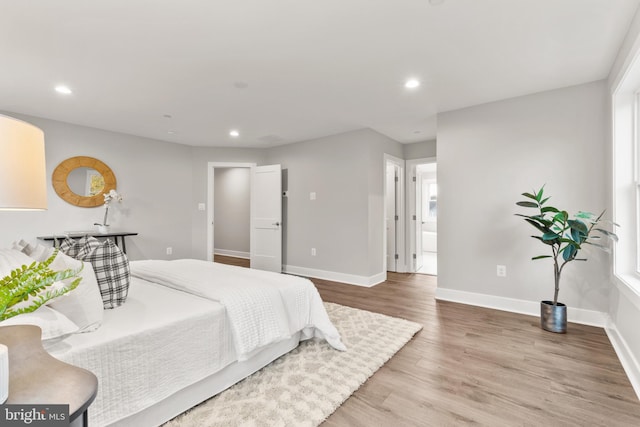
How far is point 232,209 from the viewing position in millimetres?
7586

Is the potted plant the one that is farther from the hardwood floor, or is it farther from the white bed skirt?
the white bed skirt

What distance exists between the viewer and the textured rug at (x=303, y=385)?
157 cm

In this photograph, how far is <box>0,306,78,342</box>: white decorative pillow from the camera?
1.16 meters

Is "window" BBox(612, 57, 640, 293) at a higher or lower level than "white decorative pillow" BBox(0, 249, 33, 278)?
higher

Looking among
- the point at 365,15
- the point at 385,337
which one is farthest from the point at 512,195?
the point at 365,15

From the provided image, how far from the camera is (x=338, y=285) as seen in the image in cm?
442

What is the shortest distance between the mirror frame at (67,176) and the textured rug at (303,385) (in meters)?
3.94

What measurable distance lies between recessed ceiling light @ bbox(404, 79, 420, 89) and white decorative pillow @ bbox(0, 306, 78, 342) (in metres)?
3.05

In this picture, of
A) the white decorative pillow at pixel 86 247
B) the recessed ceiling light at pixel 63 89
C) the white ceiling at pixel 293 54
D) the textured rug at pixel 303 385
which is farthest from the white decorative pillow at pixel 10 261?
the recessed ceiling light at pixel 63 89

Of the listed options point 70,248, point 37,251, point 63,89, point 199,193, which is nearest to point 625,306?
point 70,248

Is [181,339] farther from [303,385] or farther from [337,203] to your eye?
[337,203]

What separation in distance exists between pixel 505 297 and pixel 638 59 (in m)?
2.35

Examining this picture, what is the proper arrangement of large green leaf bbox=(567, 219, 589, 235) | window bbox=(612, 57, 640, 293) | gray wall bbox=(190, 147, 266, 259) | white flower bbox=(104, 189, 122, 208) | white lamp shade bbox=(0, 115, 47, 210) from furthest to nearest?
gray wall bbox=(190, 147, 266, 259), white flower bbox=(104, 189, 122, 208), large green leaf bbox=(567, 219, 589, 235), window bbox=(612, 57, 640, 293), white lamp shade bbox=(0, 115, 47, 210)

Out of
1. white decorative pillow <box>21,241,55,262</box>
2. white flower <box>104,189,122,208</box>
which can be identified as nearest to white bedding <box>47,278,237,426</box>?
white decorative pillow <box>21,241,55,262</box>
